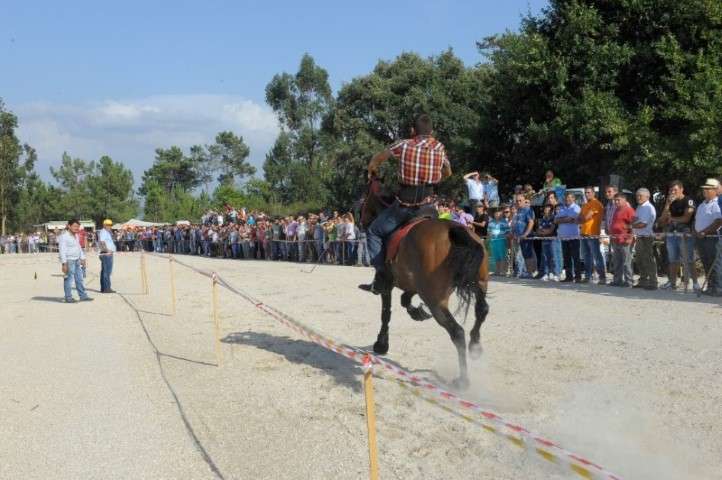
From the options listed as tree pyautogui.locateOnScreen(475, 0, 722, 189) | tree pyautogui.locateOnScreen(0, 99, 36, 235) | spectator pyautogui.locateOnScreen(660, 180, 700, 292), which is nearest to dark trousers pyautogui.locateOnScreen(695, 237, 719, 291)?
spectator pyautogui.locateOnScreen(660, 180, 700, 292)

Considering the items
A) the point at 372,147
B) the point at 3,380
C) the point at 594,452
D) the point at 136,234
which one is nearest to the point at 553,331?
the point at 594,452

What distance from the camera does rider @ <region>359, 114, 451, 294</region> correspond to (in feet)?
24.2

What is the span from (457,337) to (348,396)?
1.22 metres

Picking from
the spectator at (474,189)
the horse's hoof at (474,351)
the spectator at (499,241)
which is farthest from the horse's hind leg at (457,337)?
the spectator at (474,189)

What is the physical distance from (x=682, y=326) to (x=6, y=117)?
280ft

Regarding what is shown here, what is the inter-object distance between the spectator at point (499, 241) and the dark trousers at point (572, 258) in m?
2.26

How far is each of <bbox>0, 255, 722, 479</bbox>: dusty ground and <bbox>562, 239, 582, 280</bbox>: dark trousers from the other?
287cm

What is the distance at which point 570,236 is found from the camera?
15.2 m

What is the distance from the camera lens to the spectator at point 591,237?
14648mm

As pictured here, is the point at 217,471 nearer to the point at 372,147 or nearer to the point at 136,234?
the point at 372,147

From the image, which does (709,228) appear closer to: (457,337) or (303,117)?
(457,337)

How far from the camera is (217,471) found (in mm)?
4957

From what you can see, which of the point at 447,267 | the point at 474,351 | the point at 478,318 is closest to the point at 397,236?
the point at 447,267

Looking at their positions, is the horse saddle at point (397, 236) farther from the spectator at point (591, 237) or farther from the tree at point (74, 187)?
the tree at point (74, 187)
